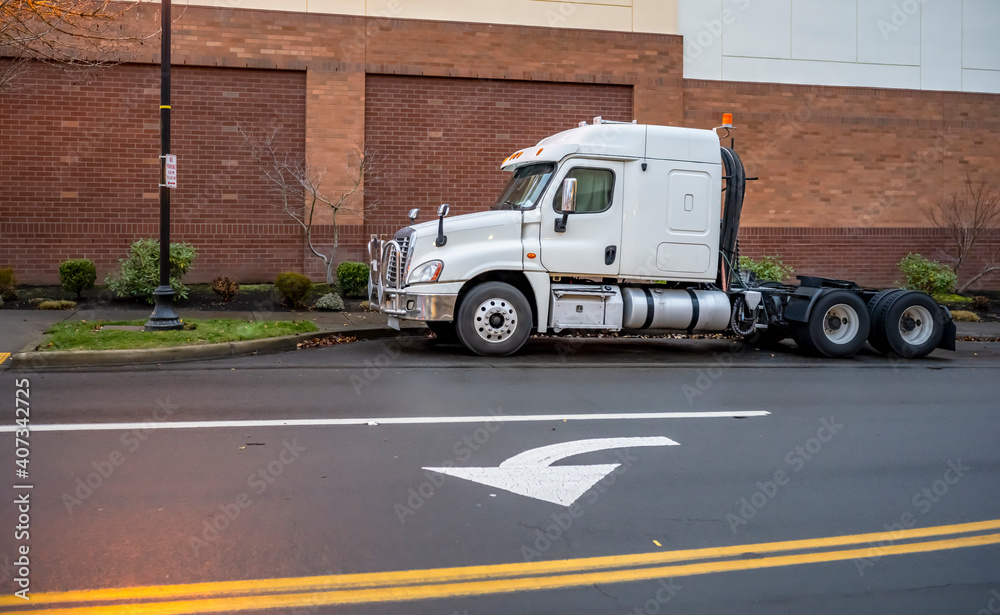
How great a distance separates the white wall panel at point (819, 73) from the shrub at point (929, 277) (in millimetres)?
4587

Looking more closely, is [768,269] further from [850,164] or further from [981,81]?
[981,81]

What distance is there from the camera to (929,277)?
19.0 metres

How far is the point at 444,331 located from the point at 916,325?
24.0ft

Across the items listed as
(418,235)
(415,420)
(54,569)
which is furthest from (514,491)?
(418,235)

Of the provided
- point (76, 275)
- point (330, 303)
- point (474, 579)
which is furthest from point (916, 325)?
point (76, 275)

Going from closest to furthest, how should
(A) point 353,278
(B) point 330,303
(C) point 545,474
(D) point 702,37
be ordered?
(C) point 545,474
(B) point 330,303
(A) point 353,278
(D) point 702,37

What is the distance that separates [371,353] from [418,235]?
1.80 m

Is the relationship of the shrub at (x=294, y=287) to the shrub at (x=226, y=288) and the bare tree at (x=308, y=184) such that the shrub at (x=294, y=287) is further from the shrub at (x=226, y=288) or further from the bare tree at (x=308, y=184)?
the bare tree at (x=308, y=184)

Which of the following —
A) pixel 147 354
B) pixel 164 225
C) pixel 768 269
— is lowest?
pixel 147 354

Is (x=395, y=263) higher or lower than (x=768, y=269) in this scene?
lower

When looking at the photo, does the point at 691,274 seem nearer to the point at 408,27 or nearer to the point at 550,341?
the point at 550,341

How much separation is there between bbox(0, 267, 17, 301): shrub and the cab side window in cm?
1010

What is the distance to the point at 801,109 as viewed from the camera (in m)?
20.1

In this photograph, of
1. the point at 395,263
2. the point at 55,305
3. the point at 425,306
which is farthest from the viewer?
the point at 55,305
